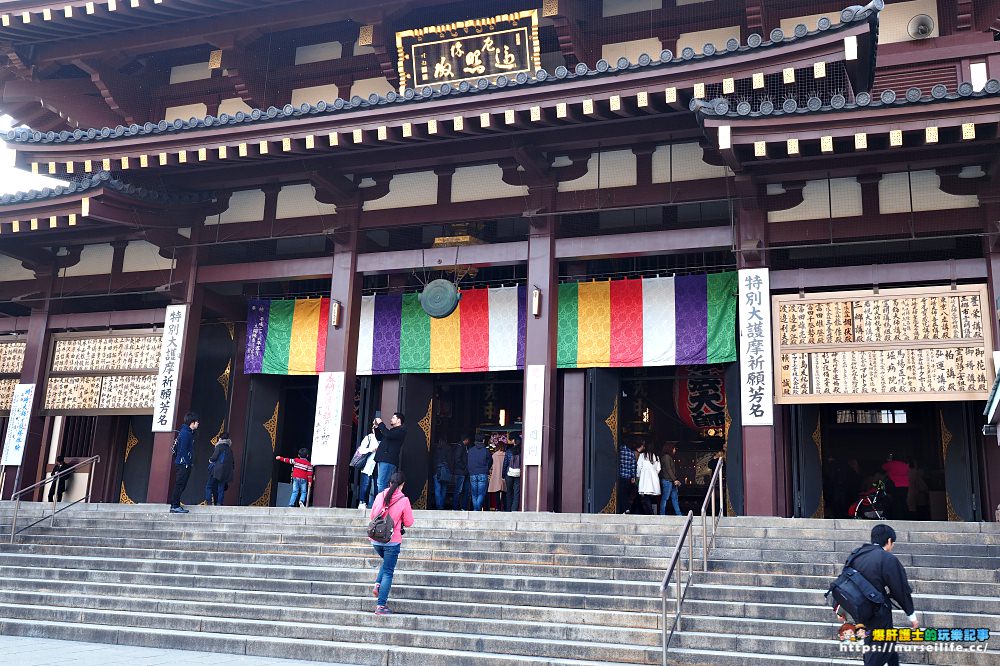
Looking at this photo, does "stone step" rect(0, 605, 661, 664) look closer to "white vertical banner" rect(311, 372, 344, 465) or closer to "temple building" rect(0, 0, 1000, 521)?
"temple building" rect(0, 0, 1000, 521)

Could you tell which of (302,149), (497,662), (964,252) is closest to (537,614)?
(497,662)

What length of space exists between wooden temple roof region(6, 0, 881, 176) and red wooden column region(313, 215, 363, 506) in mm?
1631

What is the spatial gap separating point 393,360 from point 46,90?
24.7 feet

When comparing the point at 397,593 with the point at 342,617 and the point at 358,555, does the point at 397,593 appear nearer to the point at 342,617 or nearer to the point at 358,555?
the point at 342,617

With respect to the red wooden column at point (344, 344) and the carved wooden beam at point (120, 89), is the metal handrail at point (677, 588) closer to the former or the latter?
the red wooden column at point (344, 344)

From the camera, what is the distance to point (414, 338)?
1533 centimetres

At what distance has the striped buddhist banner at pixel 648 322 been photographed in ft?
44.5

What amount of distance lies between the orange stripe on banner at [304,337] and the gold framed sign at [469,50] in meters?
4.29

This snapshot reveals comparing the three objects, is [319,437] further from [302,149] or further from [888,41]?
[888,41]

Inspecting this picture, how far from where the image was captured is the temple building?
37.2 feet

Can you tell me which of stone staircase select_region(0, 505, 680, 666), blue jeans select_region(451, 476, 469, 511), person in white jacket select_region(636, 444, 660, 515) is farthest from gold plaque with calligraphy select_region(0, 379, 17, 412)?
person in white jacket select_region(636, 444, 660, 515)

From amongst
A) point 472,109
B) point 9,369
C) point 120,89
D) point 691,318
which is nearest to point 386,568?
point 472,109

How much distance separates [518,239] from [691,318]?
3.15 meters

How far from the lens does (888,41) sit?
483 inches
